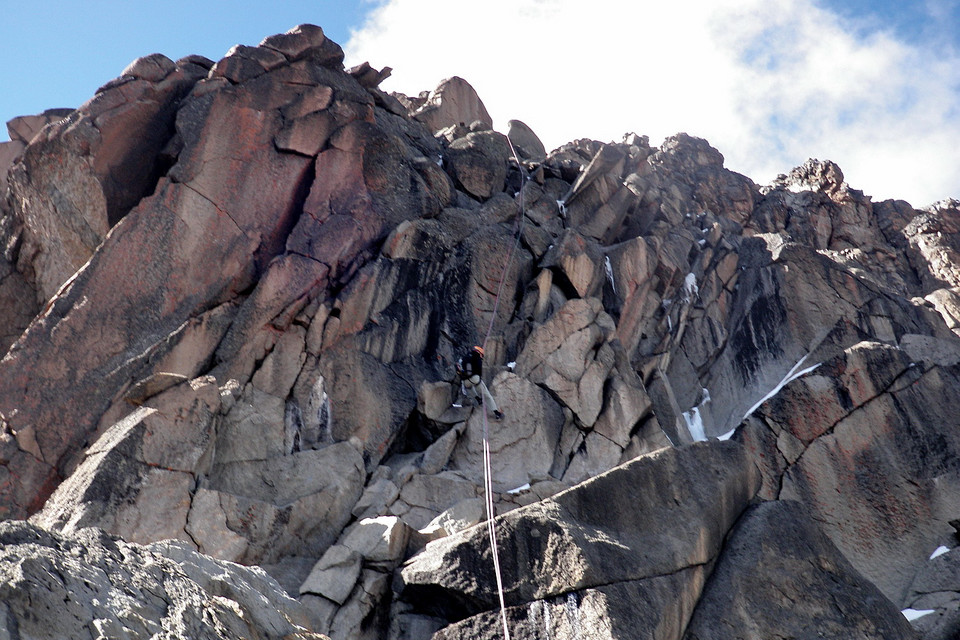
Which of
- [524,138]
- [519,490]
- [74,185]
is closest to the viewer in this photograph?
[519,490]

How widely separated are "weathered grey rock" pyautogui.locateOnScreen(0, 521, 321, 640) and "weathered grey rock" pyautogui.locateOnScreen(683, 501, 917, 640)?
19.1ft

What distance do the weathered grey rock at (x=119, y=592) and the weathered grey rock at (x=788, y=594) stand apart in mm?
5809

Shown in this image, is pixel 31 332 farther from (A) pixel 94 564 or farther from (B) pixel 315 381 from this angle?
(A) pixel 94 564

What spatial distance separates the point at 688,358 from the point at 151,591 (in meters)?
18.3

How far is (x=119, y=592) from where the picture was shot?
21.2 ft

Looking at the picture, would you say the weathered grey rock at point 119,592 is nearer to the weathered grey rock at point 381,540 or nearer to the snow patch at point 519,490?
the weathered grey rock at point 381,540

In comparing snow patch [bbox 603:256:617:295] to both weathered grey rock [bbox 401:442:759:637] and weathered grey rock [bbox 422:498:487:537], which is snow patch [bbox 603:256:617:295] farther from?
weathered grey rock [bbox 401:442:759:637]

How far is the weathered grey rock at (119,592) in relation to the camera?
18.7 feet

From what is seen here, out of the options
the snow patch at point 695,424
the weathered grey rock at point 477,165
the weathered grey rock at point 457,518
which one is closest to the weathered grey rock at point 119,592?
the weathered grey rock at point 457,518

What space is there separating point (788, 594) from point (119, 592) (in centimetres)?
853

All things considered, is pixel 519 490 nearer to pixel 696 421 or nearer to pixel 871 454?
pixel 696 421

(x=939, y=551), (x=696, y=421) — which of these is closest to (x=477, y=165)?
(x=696, y=421)

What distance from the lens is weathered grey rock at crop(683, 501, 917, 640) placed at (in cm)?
1022

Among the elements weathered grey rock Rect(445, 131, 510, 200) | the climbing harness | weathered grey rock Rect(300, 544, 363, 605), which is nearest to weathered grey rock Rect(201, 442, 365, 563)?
weathered grey rock Rect(300, 544, 363, 605)
